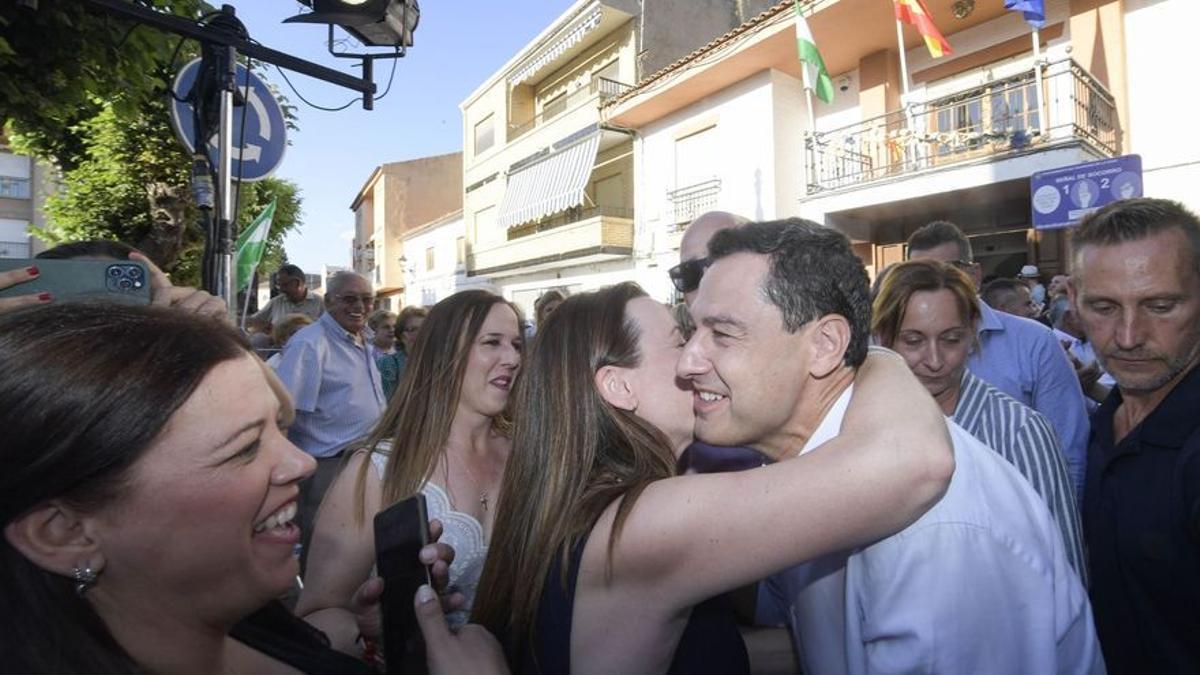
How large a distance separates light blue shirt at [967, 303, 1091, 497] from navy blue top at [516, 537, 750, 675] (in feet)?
7.36

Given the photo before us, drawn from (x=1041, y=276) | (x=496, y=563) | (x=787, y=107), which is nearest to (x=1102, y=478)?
(x=496, y=563)

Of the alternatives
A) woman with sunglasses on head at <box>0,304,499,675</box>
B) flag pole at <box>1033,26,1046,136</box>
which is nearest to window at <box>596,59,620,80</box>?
flag pole at <box>1033,26,1046,136</box>

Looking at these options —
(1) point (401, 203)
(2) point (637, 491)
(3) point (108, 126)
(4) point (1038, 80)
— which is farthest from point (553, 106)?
(2) point (637, 491)

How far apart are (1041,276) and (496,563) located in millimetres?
10648

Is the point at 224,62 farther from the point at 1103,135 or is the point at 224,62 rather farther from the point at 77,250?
the point at 1103,135

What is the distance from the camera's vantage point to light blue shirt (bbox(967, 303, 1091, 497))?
Answer: 3.12 metres

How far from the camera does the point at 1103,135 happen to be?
9531mm

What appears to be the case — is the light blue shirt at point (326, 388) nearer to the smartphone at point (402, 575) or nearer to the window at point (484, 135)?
the smartphone at point (402, 575)

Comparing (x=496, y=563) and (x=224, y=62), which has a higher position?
(x=224, y=62)

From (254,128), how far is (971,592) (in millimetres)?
3892

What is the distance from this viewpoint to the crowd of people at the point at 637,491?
105cm

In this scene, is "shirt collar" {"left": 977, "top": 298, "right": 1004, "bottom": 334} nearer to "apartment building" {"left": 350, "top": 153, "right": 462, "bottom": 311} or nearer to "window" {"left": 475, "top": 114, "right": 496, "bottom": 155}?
"window" {"left": 475, "top": 114, "right": 496, "bottom": 155}

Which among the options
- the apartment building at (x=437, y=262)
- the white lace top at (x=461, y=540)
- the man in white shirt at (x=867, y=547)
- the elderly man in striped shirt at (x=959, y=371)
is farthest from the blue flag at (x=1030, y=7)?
Result: the apartment building at (x=437, y=262)

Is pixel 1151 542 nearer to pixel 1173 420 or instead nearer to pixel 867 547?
pixel 1173 420
